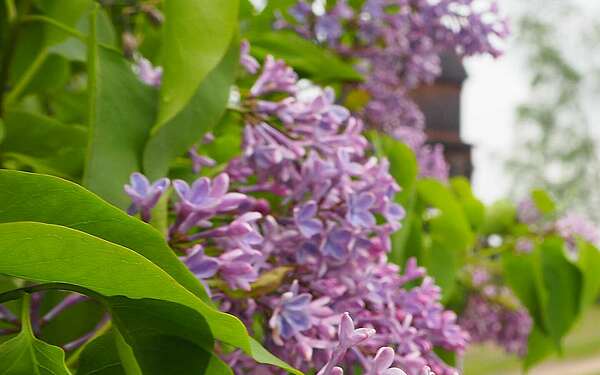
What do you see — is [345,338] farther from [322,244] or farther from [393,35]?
[393,35]

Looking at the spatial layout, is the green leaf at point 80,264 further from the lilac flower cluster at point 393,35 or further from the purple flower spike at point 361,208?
the lilac flower cluster at point 393,35

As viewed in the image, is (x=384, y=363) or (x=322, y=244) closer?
(x=384, y=363)

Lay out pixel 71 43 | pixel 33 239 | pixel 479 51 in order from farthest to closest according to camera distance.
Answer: pixel 479 51 < pixel 71 43 < pixel 33 239

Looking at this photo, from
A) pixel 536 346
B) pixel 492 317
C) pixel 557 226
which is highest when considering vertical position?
pixel 557 226

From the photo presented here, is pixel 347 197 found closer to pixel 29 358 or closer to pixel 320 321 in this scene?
pixel 320 321

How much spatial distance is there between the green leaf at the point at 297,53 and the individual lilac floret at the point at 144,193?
301 mm

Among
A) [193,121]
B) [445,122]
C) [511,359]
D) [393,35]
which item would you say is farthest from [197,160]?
[511,359]

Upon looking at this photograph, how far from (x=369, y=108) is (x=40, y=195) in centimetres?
75

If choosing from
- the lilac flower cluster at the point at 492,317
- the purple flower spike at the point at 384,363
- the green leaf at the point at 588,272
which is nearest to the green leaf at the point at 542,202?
the lilac flower cluster at the point at 492,317

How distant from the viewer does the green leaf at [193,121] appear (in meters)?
0.49

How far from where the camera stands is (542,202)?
4.11 ft

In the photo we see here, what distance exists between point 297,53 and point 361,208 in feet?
0.84

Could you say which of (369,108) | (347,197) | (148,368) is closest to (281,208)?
(347,197)

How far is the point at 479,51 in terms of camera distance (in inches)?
34.7
